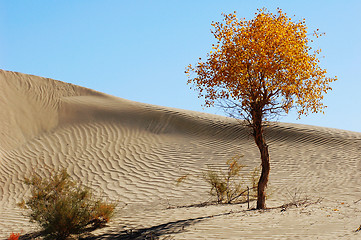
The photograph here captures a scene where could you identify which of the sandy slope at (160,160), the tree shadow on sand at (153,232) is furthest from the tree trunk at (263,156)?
the tree shadow on sand at (153,232)

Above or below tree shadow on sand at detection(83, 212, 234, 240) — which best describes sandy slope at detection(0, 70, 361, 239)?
above

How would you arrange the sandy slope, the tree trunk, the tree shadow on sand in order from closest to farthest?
1. the tree shadow on sand
2. the sandy slope
3. the tree trunk

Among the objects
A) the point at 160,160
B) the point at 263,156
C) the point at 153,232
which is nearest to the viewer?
the point at 153,232

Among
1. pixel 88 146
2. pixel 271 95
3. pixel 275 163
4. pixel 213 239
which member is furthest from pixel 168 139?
pixel 213 239

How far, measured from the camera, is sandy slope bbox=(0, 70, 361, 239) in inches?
341

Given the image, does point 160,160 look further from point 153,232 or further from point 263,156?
point 153,232

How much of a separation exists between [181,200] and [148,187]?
9.15 ft

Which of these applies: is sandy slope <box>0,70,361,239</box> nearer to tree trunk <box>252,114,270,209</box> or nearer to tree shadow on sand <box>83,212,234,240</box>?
tree shadow on sand <box>83,212,234,240</box>

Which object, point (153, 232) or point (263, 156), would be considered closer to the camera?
point (153, 232)

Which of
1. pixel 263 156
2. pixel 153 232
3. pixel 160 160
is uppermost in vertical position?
pixel 263 156

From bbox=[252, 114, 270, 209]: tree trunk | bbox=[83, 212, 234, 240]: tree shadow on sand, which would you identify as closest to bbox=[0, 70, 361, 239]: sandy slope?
bbox=[83, 212, 234, 240]: tree shadow on sand

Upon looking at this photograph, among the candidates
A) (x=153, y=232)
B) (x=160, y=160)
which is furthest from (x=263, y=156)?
(x=160, y=160)

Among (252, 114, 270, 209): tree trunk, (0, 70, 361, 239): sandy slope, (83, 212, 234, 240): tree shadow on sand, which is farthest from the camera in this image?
(252, 114, 270, 209): tree trunk

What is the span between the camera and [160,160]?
19.7m
